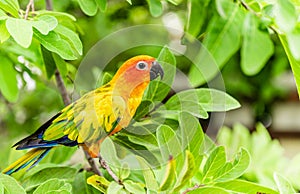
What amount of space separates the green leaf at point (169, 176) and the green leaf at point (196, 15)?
0.34 m

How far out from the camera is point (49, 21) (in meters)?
0.44

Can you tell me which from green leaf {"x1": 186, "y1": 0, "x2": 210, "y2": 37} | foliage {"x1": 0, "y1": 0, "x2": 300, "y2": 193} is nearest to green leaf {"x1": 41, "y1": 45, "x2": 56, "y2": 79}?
foliage {"x1": 0, "y1": 0, "x2": 300, "y2": 193}

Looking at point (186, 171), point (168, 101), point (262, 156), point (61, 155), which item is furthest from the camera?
point (262, 156)

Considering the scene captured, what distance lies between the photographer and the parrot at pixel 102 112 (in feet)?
1.46

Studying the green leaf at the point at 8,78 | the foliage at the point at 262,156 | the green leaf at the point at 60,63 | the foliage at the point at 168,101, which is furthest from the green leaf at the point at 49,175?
the foliage at the point at 262,156

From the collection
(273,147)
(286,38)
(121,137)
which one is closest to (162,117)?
(121,137)

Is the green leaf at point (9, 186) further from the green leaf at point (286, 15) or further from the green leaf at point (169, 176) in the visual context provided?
the green leaf at point (286, 15)

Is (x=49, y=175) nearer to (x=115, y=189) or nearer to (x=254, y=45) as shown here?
(x=115, y=189)

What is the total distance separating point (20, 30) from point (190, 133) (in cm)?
17

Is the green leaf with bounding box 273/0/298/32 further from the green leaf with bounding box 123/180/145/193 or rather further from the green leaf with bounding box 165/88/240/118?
the green leaf with bounding box 123/180/145/193

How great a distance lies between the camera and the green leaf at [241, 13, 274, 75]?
67 cm

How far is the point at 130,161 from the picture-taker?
1.57 feet

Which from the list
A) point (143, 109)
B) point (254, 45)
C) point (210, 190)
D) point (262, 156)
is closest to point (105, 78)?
point (143, 109)

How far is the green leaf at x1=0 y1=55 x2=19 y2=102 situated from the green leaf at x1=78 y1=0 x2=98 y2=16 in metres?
→ 0.23
